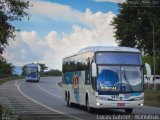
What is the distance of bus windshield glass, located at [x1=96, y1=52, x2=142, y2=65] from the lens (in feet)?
89.8

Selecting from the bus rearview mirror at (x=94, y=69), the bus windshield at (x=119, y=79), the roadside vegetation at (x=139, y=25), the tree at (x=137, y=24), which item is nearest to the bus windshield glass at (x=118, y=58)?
the bus windshield at (x=119, y=79)

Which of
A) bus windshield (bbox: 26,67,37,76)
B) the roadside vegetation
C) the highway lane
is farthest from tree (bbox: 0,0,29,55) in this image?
bus windshield (bbox: 26,67,37,76)

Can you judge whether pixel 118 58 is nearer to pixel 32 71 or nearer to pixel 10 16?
pixel 10 16

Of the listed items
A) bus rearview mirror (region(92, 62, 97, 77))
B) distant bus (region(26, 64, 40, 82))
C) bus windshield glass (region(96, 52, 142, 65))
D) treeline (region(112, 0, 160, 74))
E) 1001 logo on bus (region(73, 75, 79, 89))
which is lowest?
1001 logo on bus (region(73, 75, 79, 89))

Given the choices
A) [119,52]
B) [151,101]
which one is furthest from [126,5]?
[119,52]

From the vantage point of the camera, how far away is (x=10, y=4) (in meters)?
Result: 19.5

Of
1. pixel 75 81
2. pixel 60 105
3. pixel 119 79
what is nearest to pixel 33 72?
pixel 60 105

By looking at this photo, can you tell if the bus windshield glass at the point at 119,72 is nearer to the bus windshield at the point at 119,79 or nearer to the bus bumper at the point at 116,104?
the bus windshield at the point at 119,79

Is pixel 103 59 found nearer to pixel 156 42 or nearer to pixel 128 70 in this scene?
pixel 128 70

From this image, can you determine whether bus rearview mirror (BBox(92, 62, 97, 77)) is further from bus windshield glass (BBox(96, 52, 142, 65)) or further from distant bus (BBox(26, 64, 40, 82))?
distant bus (BBox(26, 64, 40, 82))

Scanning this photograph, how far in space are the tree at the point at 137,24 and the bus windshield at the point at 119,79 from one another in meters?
31.6

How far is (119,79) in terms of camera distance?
2705 cm

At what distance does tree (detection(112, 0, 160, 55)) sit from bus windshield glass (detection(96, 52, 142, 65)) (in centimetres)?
3120

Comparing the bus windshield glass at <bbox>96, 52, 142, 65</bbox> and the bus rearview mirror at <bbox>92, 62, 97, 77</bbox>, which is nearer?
the bus rearview mirror at <bbox>92, 62, 97, 77</bbox>
